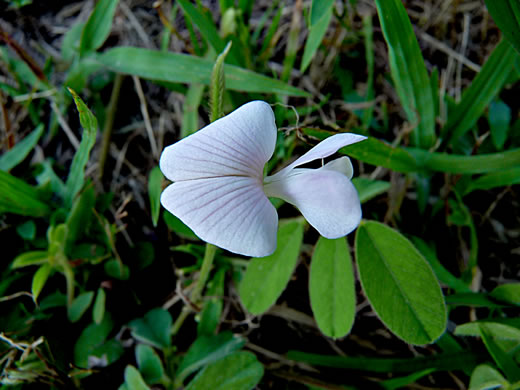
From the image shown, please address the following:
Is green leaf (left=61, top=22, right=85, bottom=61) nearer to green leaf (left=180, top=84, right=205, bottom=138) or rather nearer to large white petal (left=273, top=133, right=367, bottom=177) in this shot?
green leaf (left=180, top=84, right=205, bottom=138)

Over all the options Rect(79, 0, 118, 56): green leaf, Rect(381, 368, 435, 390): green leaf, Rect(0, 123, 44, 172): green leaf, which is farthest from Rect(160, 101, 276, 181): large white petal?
Rect(79, 0, 118, 56): green leaf

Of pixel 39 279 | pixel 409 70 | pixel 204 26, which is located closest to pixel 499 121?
pixel 409 70

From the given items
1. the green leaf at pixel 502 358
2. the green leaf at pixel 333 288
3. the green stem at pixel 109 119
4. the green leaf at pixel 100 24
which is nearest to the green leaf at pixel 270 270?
the green leaf at pixel 333 288

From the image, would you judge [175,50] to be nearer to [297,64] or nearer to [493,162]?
[297,64]

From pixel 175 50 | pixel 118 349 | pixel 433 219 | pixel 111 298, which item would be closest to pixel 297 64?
pixel 175 50

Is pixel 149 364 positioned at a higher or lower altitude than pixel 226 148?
lower

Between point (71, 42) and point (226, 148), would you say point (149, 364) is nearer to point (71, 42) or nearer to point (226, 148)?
point (226, 148)

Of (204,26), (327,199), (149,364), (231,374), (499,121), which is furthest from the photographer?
(499,121)
